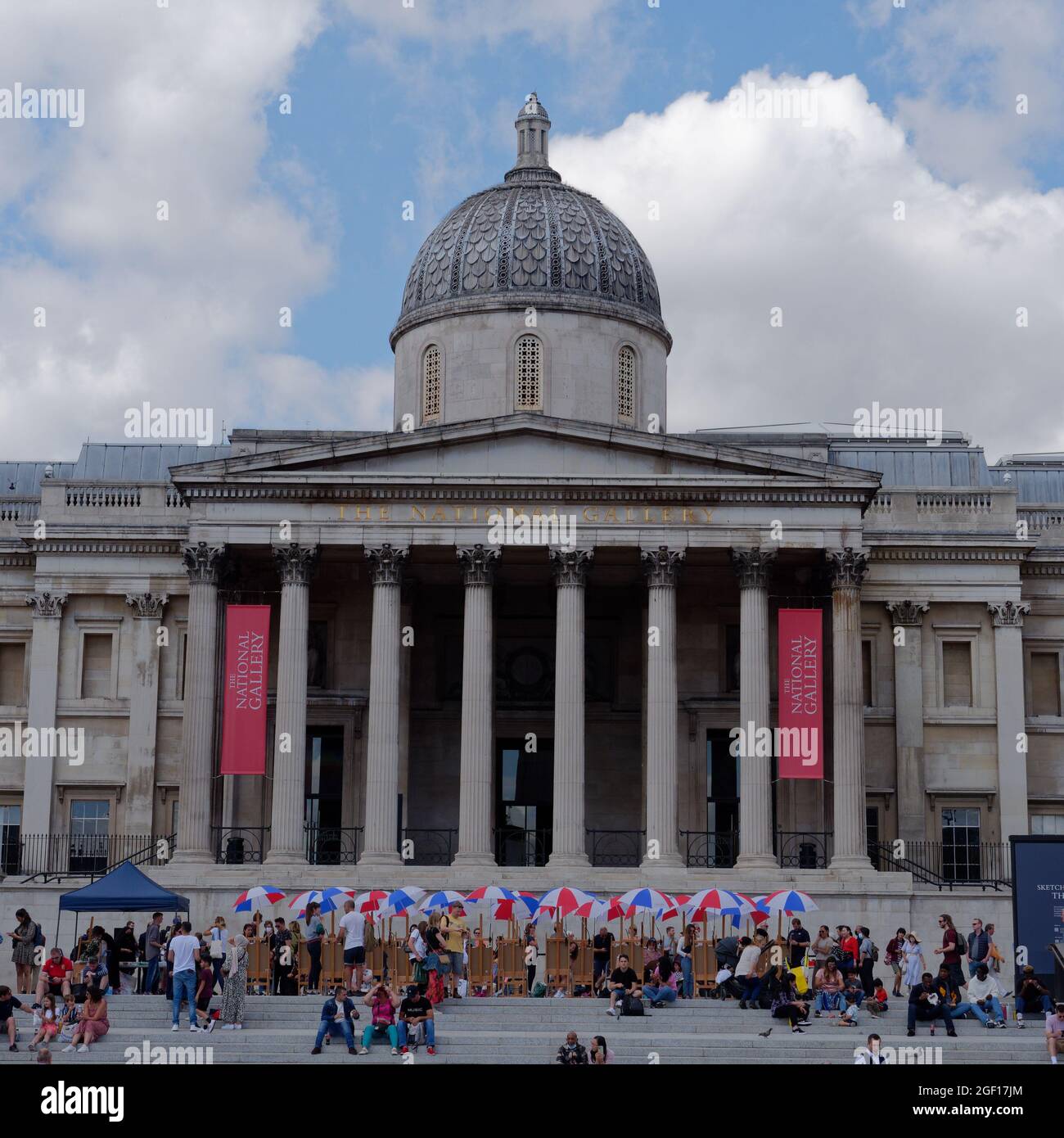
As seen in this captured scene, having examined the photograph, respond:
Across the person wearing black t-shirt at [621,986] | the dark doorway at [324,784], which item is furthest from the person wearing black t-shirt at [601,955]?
the dark doorway at [324,784]

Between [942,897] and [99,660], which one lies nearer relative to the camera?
[942,897]

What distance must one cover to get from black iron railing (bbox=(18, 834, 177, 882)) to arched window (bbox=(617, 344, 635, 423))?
58.4 ft

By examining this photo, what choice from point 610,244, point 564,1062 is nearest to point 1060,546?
point 610,244

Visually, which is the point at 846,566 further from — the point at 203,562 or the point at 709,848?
the point at 203,562

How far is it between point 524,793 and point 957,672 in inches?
517

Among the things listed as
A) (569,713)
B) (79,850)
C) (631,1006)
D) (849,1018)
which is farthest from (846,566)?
(79,850)

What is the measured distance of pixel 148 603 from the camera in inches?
2285

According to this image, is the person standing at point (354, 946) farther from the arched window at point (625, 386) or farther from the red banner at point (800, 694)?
the arched window at point (625, 386)

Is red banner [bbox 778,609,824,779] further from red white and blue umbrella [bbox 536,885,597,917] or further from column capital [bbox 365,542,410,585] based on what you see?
column capital [bbox 365,542,410,585]

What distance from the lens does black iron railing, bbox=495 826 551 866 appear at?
5638cm

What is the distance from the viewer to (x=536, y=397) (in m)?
57.7

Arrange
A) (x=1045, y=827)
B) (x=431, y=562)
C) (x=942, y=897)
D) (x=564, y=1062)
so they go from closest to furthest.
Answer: (x=564, y=1062) → (x=942, y=897) → (x=431, y=562) → (x=1045, y=827)
